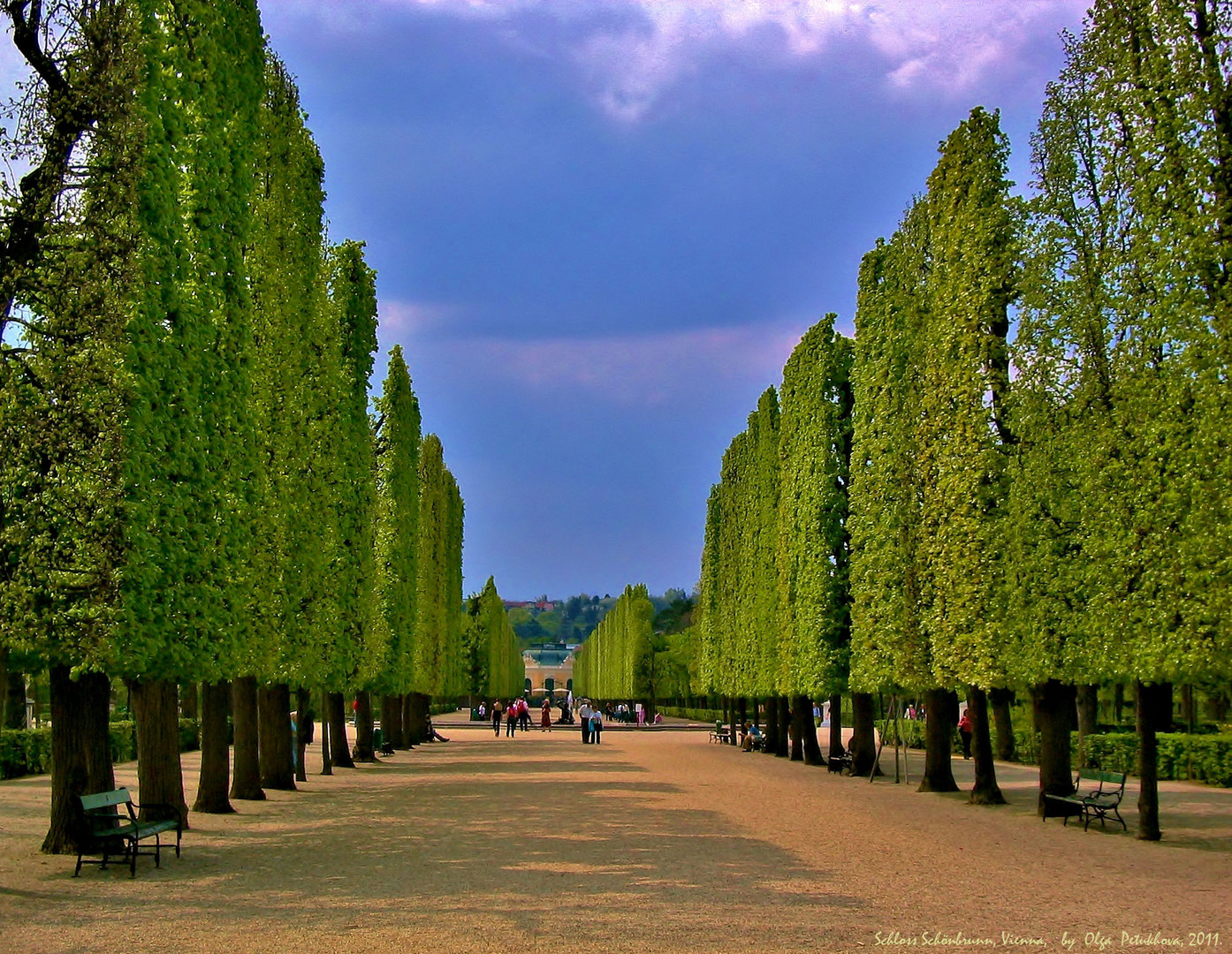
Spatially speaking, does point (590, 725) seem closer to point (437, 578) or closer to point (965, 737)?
point (437, 578)

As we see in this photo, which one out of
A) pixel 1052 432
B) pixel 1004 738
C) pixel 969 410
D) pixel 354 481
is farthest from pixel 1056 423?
pixel 1004 738

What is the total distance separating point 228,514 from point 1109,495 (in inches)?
517

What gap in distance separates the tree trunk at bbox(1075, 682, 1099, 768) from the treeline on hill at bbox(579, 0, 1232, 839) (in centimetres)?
50

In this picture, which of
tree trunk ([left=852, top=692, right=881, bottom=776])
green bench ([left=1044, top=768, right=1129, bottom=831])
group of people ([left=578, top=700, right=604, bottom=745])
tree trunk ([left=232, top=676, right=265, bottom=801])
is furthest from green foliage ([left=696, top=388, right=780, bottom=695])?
tree trunk ([left=232, top=676, right=265, bottom=801])

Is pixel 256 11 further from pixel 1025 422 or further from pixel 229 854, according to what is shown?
pixel 1025 422

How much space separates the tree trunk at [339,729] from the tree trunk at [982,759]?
17551mm

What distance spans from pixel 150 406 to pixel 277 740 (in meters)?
13.3

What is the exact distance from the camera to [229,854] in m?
16.5

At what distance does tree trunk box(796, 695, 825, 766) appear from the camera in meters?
38.4

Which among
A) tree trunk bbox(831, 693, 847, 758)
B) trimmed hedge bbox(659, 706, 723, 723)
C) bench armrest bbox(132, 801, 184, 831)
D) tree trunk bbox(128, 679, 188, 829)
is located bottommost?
trimmed hedge bbox(659, 706, 723, 723)

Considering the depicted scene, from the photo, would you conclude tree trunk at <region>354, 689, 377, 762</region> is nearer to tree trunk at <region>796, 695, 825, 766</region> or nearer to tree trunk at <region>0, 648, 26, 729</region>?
tree trunk at <region>0, 648, 26, 729</region>

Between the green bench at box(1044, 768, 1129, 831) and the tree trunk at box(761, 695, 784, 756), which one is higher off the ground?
the green bench at box(1044, 768, 1129, 831)

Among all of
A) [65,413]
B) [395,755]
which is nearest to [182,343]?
[65,413]

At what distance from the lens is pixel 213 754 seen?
21.4m
